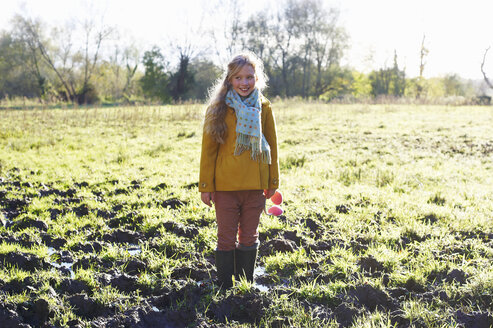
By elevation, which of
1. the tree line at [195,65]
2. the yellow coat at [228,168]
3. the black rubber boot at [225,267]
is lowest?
the black rubber boot at [225,267]

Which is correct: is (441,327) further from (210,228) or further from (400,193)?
(400,193)

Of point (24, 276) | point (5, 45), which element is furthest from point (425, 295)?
point (5, 45)

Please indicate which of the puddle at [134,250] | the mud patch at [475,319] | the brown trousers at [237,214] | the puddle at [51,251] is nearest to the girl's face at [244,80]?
the brown trousers at [237,214]

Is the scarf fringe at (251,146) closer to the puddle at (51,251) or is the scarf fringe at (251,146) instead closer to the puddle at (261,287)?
the puddle at (261,287)

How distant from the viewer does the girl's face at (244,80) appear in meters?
2.77

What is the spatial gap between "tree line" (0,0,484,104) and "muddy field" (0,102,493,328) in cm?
2560

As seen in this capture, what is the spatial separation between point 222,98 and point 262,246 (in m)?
1.69

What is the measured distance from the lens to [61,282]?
2865 millimetres

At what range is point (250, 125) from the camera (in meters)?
2.64

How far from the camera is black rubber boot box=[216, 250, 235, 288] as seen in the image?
2899 mm

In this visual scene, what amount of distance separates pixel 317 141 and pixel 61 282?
945 centimetres

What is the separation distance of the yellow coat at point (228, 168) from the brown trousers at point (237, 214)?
9 centimetres

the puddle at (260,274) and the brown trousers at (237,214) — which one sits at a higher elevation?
the brown trousers at (237,214)

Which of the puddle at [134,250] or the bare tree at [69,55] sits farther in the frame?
the bare tree at [69,55]
